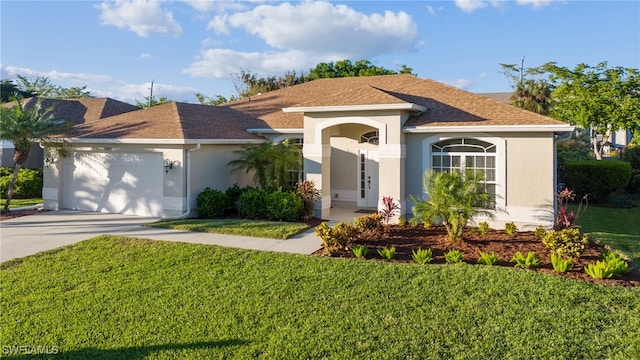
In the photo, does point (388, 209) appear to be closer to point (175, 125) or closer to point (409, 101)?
point (409, 101)

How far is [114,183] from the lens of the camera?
52.0ft

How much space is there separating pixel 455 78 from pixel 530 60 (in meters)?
6.79

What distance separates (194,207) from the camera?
15.1m

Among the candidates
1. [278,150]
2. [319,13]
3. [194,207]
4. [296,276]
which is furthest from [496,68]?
[296,276]

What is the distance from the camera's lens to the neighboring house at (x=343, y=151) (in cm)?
1334

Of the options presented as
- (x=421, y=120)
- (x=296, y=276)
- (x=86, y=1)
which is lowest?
(x=296, y=276)

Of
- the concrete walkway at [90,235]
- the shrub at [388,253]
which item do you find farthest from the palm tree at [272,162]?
the shrub at [388,253]

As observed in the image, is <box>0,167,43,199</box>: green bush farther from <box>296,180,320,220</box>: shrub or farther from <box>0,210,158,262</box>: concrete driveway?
<box>296,180,320,220</box>: shrub

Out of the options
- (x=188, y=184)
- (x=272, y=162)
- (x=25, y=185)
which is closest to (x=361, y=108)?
(x=272, y=162)

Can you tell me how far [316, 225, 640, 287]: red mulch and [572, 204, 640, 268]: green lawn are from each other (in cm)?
68

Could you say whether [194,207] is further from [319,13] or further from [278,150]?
[319,13]

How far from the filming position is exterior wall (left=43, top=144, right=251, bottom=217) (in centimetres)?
1473

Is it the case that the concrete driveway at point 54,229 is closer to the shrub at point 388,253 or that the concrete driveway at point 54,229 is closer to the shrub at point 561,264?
the shrub at point 388,253

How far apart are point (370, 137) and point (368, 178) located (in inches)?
65.9
